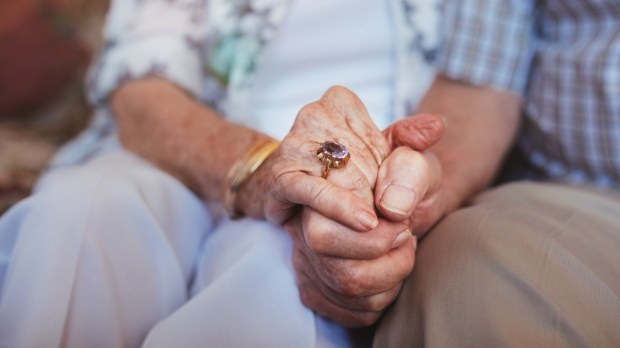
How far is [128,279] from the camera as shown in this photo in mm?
624

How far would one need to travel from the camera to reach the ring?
508 millimetres

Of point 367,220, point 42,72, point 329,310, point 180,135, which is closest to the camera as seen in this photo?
point 367,220

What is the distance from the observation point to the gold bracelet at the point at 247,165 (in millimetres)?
628

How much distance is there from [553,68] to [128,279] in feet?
2.06

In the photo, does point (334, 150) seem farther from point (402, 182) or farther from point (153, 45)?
point (153, 45)

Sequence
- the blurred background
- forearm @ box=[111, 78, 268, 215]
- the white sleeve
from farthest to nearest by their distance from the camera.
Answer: the blurred background
the white sleeve
forearm @ box=[111, 78, 268, 215]

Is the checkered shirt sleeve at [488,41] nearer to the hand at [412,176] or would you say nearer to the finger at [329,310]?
the hand at [412,176]

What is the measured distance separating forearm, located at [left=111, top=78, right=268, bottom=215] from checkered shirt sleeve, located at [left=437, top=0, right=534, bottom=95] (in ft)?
1.11

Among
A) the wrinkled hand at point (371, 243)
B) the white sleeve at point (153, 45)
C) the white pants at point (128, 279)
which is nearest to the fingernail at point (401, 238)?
the wrinkled hand at point (371, 243)

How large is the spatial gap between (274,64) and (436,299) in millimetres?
456

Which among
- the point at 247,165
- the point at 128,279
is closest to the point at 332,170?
the point at 247,165

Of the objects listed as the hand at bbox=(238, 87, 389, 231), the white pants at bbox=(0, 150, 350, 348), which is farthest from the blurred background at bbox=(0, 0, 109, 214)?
the hand at bbox=(238, 87, 389, 231)

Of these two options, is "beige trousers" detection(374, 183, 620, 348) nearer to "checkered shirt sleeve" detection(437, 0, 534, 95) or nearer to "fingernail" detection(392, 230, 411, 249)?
"fingernail" detection(392, 230, 411, 249)

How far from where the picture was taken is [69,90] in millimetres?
1122
